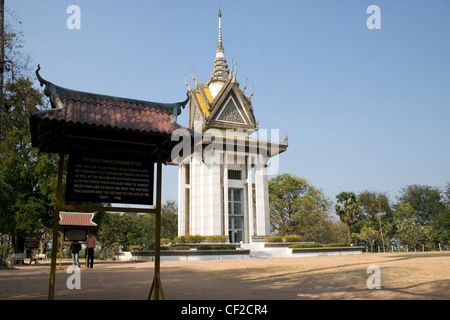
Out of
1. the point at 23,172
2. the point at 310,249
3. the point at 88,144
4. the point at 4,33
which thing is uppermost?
the point at 4,33

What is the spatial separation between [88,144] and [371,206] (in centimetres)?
5876

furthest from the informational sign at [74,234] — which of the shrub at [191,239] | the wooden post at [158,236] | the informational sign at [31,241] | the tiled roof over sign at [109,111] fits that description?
the tiled roof over sign at [109,111]

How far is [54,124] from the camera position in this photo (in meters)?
6.20

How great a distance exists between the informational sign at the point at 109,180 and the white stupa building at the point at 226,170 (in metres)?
26.6

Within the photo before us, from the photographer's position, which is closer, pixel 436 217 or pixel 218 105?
pixel 218 105

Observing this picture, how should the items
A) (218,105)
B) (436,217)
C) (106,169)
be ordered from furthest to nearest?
1. (436,217)
2. (218,105)
3. (106,169)

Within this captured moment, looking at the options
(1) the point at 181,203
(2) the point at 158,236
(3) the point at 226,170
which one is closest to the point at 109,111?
(2) the point at 158,236

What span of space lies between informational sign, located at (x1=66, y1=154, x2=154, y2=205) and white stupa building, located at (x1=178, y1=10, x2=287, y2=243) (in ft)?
87.2

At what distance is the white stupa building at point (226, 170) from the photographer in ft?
115

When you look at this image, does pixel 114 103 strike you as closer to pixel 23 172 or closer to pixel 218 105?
pixel 23 172

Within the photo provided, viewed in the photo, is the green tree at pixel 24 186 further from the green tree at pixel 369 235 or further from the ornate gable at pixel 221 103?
the green tree at pixel 369 235

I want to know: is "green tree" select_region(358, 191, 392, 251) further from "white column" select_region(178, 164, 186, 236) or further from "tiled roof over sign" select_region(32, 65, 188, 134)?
"tiled roof over sign" select_region(32, 65, 188, 134)
